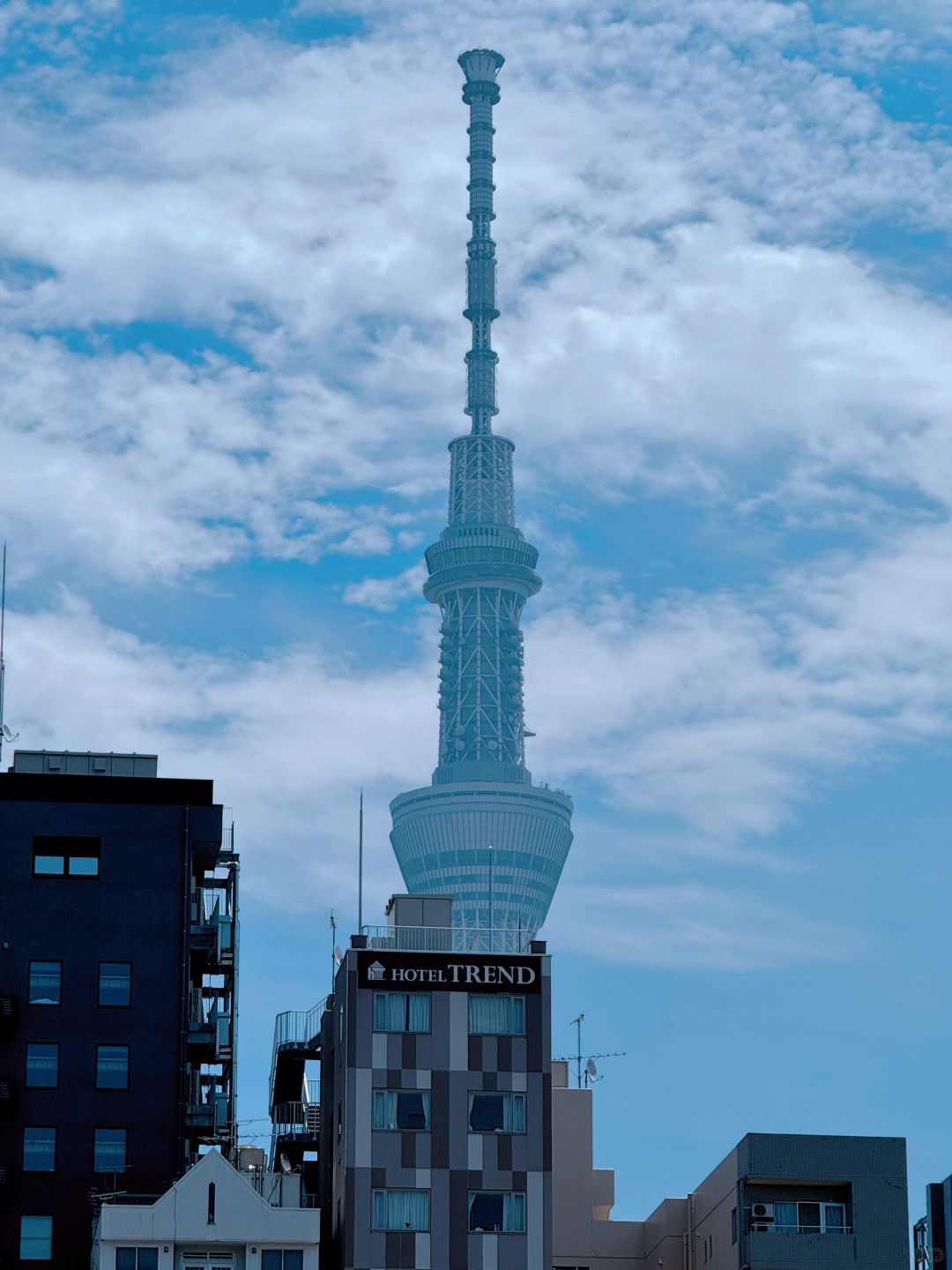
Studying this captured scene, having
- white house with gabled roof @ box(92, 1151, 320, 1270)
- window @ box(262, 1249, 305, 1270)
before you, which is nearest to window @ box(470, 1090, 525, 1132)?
white house with gabled roof @ box(92, 1151, 320, 1270)

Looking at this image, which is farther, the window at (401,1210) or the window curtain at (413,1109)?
the window curtain at (413,1109)

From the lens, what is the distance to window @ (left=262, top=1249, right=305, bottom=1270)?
297 ft

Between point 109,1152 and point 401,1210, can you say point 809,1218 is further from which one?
point 109,1152

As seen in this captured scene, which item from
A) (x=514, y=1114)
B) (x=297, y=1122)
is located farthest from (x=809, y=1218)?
(x=297, y=1122)

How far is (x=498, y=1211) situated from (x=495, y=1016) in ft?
24.0

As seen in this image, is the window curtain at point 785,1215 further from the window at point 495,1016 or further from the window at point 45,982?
the window at point 45,982

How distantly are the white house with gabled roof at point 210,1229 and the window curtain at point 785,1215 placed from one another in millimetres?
19254

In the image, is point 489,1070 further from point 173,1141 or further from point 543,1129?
point 173,1141

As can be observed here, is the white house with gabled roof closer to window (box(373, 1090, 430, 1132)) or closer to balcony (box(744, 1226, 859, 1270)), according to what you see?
window (box(373, 1090, 430, 1132))

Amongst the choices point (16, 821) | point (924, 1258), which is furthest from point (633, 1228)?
point (16, 821)

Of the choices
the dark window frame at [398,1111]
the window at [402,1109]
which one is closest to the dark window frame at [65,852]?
the dark window frame at [398,1111]

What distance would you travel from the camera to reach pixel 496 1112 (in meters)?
95.5

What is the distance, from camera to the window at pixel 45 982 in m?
102

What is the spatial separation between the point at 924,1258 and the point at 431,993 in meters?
23.6
